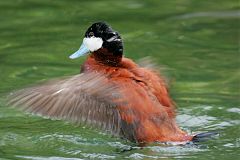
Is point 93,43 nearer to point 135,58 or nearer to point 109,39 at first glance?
point 109,39

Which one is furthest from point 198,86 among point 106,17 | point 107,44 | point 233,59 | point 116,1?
point 116,1

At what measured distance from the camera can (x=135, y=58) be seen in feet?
33.8

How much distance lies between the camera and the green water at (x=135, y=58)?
25.1 feet

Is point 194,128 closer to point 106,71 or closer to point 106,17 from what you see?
point 106,71

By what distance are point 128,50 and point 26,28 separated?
1.67 metres

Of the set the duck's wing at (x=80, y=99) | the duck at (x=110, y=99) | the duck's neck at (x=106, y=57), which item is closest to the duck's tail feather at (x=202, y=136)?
the duck at (x=110, y=99)

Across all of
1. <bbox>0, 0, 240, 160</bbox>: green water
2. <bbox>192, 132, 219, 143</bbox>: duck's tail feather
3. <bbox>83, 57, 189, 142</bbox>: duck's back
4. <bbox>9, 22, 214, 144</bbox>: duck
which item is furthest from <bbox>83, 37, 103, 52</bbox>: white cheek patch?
<bbox>192, 132, 219, 143</bbox>: duck's tail feather

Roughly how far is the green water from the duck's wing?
1.05 ft

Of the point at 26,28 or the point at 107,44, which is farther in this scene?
the point at 26,28

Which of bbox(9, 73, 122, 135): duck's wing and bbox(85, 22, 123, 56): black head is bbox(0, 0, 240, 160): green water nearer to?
bbox(9, 73, 122, 135): duck's wing

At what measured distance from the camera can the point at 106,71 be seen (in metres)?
7.52

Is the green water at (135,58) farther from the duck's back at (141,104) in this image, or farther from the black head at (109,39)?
the black head at (109,39)

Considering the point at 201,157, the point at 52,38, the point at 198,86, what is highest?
the point at 52,38

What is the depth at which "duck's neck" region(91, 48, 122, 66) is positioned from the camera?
7.69 m
